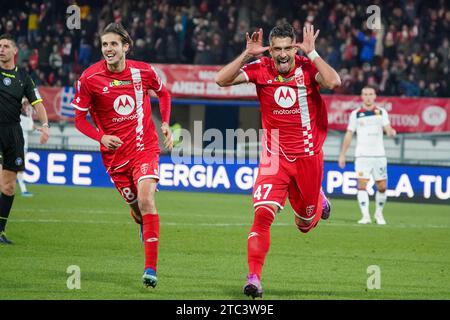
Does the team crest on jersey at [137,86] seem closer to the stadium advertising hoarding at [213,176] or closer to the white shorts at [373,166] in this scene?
the white shorts at [373,166]

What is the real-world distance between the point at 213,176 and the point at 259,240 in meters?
14.6

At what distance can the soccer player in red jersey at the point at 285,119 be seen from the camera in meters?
8.70

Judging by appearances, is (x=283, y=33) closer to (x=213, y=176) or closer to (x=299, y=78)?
(x=299, y=78)

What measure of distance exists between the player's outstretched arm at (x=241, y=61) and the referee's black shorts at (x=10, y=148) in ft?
15.1

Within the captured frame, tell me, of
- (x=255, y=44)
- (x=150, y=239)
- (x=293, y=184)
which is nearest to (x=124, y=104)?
(x=150, y=239)

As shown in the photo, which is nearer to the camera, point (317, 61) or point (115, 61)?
point (317, 61)

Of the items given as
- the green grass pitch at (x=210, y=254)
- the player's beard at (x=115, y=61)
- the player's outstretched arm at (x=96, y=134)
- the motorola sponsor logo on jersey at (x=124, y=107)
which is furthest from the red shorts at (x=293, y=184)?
the player's beard at (x=115, y=61)

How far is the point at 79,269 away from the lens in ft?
33.6

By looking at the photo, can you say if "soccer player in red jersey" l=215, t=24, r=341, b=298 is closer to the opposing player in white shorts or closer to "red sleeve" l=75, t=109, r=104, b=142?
"red sleeve" l=75, t=109, r=104, b=142

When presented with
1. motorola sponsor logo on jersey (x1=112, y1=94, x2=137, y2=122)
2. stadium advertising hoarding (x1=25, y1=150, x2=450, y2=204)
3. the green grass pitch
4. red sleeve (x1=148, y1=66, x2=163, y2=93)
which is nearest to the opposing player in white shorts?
the green grass pitch

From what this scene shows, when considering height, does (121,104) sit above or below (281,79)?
below

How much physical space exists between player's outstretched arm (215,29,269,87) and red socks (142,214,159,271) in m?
1.54

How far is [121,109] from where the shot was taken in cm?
984
